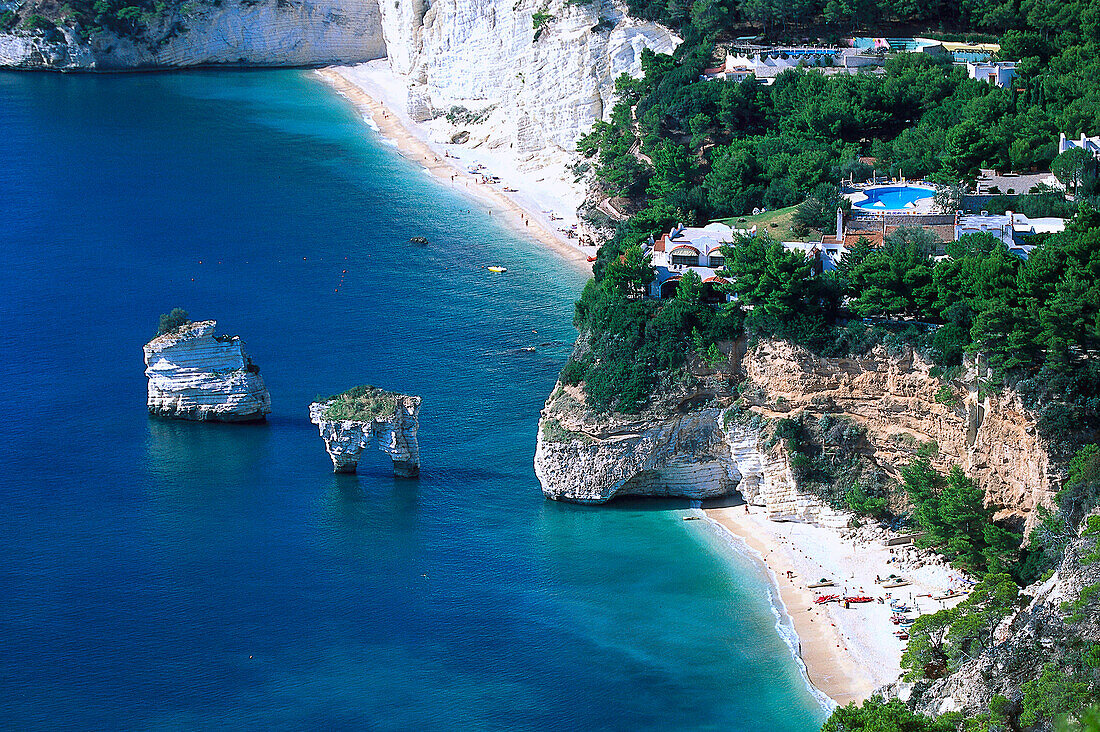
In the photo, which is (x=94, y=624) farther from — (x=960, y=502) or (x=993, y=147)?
(x=993, y=147)

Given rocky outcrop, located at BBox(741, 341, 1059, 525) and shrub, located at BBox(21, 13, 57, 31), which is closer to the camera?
rocky outcrop, located at BBox(741, 341, 1059, 525)

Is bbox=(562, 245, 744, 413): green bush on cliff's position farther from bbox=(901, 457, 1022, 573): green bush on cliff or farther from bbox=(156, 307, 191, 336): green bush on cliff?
bbox=(156, 307, 191, 336): green bush on cliff

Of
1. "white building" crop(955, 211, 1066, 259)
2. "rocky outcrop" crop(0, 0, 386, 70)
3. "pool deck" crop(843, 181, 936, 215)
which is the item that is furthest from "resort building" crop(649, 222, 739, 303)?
"rocky outcrop" crop(0, 0, 386, 70)

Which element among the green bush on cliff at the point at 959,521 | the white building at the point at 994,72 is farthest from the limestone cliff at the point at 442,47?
the green bush on cliff at the point at 959,521

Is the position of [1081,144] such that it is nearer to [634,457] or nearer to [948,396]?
[948,396]

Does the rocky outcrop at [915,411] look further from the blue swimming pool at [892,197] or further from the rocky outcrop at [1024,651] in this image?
the blue swimming pool at [892,197]

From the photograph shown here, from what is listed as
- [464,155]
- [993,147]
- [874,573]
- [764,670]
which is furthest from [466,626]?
[464,155]
